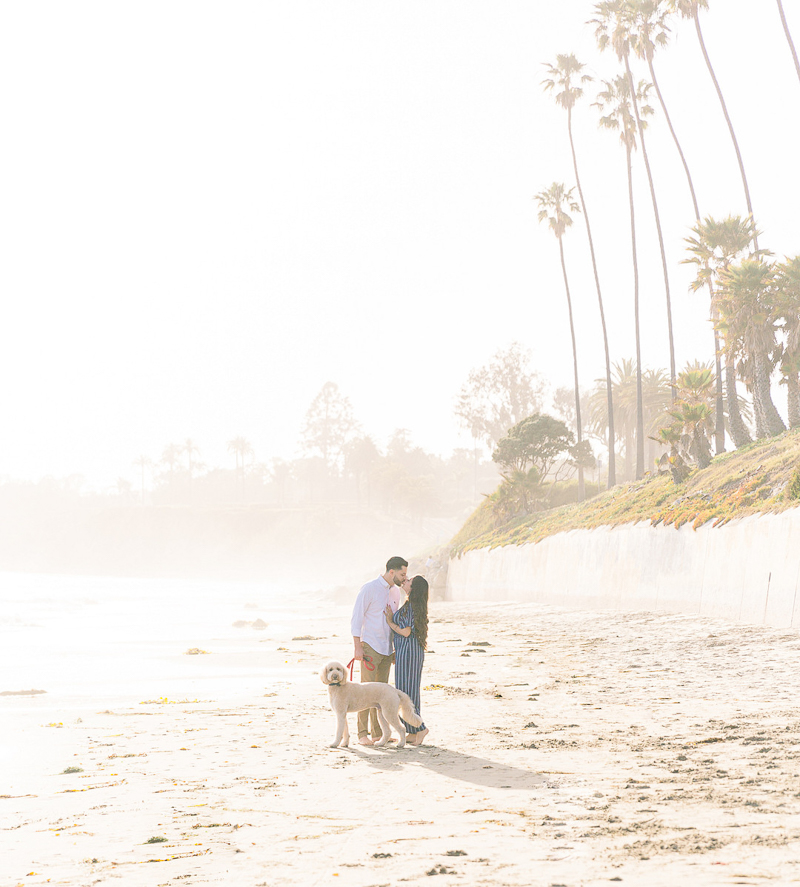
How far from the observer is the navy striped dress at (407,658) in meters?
8.39

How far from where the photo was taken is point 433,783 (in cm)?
655

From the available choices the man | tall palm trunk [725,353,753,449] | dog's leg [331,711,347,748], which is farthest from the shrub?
tall palm trunk [725,353,753,449]

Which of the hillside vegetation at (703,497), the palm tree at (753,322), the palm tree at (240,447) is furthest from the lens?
the palm tree at (240,447)

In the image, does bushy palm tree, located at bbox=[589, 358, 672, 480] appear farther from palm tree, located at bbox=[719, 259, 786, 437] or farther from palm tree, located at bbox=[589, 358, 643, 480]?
palm tree, located at bbox=[719, 259, 786, 437]

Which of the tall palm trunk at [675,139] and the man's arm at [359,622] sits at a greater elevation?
the tall palm trunk at [675,139]

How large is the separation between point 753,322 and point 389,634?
1036 inches

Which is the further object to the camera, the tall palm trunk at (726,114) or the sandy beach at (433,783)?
the tall palm trunk at (726,114)

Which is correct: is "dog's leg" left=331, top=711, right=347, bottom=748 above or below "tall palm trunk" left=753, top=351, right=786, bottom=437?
below

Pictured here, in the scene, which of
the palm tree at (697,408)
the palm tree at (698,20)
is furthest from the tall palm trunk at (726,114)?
the palm tree at (697,408)

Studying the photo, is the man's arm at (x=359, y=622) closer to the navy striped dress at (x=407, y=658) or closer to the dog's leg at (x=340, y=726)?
the navy striped dress at (x=407, y=658)

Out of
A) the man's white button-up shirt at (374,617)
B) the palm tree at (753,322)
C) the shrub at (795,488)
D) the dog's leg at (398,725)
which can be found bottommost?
the dog's leg at (398,725)

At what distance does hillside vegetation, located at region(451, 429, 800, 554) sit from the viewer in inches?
838

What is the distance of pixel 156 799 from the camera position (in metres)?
6.23

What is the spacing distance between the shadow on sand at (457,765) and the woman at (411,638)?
54 cm
